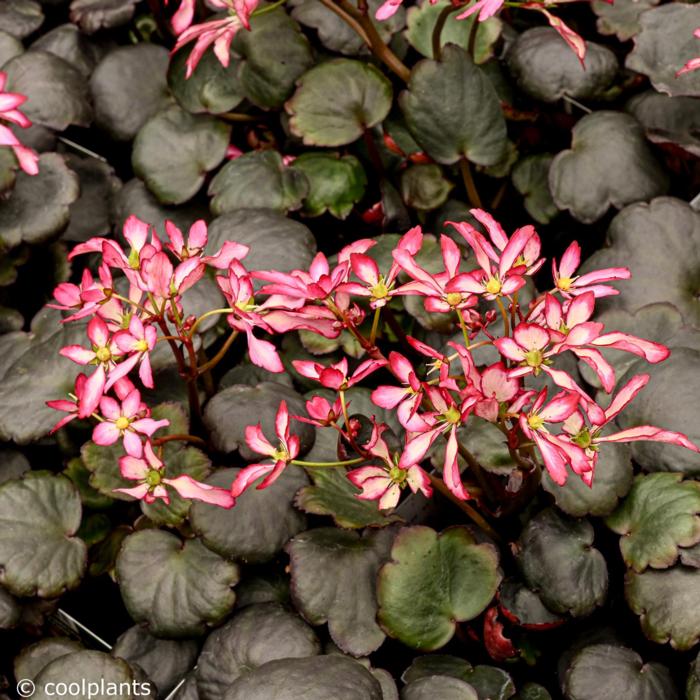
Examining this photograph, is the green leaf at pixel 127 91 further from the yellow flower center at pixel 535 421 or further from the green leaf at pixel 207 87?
the yellow flower center at pixel 535 421

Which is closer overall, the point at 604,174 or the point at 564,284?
the point at 564,284

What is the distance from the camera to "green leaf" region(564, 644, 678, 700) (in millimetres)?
945

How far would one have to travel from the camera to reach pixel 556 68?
1.30 metres

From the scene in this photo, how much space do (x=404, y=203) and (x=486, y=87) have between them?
0.21 metres

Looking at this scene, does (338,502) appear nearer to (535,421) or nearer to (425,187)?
(535,421)

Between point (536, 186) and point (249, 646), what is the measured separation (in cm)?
76

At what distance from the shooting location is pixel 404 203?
1.35 meters

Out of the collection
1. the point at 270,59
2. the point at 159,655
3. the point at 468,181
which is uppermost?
the point at 270,59

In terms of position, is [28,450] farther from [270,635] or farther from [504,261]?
[504,261]

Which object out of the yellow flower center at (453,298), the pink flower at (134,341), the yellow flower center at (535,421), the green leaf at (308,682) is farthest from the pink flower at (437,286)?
the green leaf at (308,682)

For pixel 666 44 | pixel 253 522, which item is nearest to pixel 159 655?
pixel 253 522

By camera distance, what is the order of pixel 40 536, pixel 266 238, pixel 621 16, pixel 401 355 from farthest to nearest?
pixel 621 16, pixel 266 238, pixel 40 536, pixel 401 355

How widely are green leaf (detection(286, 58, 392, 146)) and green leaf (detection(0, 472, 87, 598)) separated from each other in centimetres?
59

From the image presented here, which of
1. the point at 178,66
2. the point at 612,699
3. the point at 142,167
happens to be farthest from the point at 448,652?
the point at 178,66
